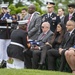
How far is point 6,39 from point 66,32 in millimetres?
3038

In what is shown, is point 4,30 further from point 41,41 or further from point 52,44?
point 52,44

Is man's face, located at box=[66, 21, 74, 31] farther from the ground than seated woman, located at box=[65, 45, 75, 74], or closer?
farther from the ground

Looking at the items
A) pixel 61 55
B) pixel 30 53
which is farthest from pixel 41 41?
pixel 61 55

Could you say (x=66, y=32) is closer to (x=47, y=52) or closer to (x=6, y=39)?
(x=47, y=52)

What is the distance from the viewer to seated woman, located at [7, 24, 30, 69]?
1159 centimetres

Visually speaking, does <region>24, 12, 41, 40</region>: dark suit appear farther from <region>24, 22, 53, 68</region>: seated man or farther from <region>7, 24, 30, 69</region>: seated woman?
<region>7, 24, 30, 69</region>: seated woman

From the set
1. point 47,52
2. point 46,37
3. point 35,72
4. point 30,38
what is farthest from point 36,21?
point 35,72

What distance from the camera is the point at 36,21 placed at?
1331 centimetres

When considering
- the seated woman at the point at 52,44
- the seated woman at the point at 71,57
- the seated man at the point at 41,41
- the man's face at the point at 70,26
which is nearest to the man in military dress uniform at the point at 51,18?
the seated man at the point at 41,41

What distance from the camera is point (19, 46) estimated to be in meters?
11.7

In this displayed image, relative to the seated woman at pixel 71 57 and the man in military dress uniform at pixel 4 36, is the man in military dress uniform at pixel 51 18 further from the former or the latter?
the seated woman at pixel 71 57

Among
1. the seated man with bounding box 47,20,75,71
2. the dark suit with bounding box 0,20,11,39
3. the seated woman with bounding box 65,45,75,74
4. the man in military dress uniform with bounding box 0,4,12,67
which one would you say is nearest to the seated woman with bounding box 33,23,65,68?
the seated man with bounding box 47,20,75,71

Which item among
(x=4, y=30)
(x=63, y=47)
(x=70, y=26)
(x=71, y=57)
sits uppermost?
(x=70, y=26)

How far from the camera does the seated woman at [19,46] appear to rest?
11.6 metres
